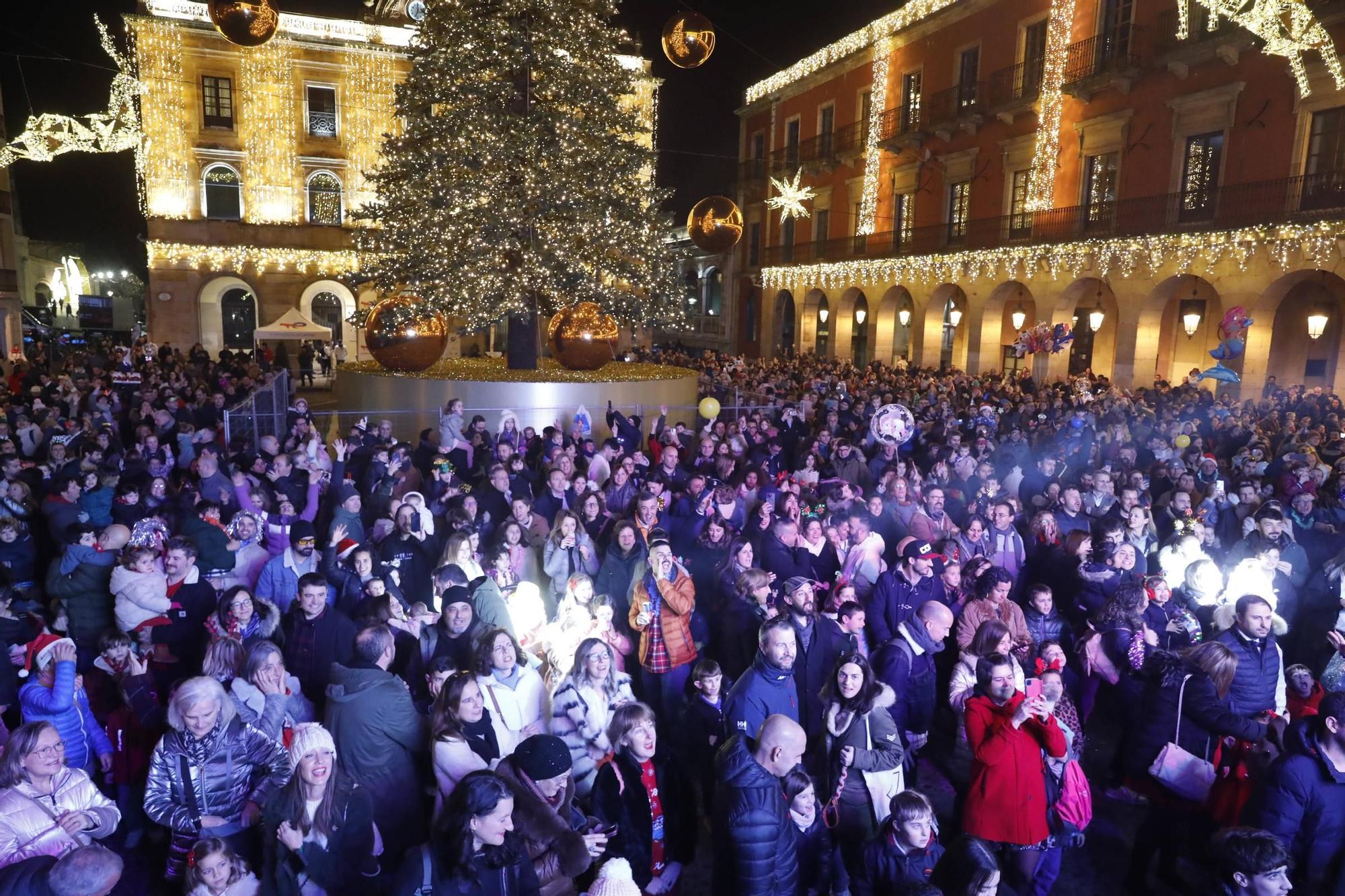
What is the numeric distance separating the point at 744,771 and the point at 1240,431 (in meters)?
11.6

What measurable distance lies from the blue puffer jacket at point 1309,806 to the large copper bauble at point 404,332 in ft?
44.6

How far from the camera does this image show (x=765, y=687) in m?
4.19

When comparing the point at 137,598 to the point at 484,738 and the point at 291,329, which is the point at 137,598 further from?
the point at 291,329

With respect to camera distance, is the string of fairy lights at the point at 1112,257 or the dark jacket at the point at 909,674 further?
the string of fairy lights at the point at 1112,257

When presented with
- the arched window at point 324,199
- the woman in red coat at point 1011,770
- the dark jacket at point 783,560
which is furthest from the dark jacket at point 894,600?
the arched window at point 324,199

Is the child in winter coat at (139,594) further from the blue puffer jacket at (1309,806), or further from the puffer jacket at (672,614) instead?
the blue puffer jacket at (1309,806)

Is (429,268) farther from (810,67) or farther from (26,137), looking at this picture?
(810,67)

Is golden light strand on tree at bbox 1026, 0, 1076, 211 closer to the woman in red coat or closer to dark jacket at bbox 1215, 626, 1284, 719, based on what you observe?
dark jacket at bbox 1215, 626, 1284, 719

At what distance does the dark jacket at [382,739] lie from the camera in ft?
12.4

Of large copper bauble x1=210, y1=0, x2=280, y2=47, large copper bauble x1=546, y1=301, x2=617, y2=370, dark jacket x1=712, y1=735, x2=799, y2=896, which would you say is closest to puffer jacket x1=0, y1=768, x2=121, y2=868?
dark jacket x1=712, y1=735, x2=799, y2=896

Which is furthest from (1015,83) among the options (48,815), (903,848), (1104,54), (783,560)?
(48,815)

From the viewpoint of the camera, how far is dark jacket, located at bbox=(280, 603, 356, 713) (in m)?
4.59

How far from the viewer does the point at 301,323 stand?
23.4 metres

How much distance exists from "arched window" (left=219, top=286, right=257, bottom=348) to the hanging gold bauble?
26.4 metres
